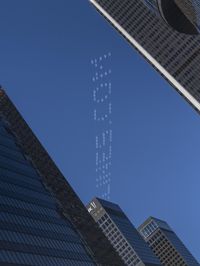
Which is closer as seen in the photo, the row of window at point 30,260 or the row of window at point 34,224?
the row of window at point 30,260

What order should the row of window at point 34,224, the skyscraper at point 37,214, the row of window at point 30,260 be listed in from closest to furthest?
1. the row of window at point 30,260
2. the skyscraper at point 37,214
3. the row of window at point 34,224

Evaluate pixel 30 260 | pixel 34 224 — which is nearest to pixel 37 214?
pixel 34 224

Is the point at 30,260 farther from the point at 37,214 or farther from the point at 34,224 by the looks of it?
the point at 37,214

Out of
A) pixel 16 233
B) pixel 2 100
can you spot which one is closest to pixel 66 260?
pixel 16 233

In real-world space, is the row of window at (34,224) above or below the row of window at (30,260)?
above

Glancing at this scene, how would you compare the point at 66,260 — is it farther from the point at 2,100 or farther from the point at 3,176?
the point at 2,100

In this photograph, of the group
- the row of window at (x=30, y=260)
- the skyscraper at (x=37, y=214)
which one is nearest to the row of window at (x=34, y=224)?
the skyscraper at (x=37, y=214)

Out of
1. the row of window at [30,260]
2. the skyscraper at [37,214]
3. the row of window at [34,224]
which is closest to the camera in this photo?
the row of window at [30,260]

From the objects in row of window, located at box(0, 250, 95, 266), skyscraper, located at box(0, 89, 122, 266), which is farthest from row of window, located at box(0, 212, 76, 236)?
row of window, located at box(0, 250, 95, 266)

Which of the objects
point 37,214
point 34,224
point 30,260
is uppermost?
point 37,214

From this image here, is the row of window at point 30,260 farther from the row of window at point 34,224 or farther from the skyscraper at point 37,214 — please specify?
the row of window at point 34,224

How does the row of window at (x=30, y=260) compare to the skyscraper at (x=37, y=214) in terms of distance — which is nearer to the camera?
the row of window at (x=30, y=260)
